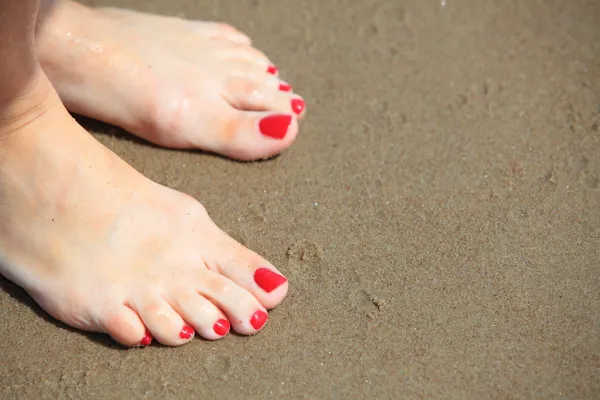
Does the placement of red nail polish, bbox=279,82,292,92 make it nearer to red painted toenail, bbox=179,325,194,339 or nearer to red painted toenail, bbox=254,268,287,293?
red painted toenail, bbox=254,268,287,293

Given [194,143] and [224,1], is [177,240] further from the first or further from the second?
[224,1]

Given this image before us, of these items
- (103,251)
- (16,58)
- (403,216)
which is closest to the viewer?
(16,58)

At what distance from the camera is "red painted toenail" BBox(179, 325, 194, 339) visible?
1166 millimetres

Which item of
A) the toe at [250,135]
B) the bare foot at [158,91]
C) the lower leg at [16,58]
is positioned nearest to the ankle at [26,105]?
the lower leg at [16,58]

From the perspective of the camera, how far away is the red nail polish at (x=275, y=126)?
140 cm

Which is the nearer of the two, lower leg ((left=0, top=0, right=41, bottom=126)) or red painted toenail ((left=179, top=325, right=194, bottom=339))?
lower leg ((left=0, top=0, right=41, bottom=126))

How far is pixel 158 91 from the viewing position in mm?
1412

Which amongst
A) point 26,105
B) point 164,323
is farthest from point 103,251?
point 26,105

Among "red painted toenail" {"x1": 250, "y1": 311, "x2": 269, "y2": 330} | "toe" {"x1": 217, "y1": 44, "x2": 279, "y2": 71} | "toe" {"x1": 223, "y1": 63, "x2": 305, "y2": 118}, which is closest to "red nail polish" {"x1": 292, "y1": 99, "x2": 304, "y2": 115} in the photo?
"toe" {"x1": 223, "y1": 63, "x2": 305, "y2": 118}

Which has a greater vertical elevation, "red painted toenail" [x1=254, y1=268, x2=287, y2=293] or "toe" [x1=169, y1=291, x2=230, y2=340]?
"red painted toenail" [x1=254, y1=268, x2=287, y2=293]

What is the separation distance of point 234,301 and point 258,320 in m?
0.05

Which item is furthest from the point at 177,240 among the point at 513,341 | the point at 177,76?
the point at 513,341

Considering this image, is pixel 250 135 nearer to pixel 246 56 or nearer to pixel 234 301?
pixel 246 56

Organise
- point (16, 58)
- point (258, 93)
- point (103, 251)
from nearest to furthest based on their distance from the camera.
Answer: point (16, 58), point (103, 251), point (258, 93)
